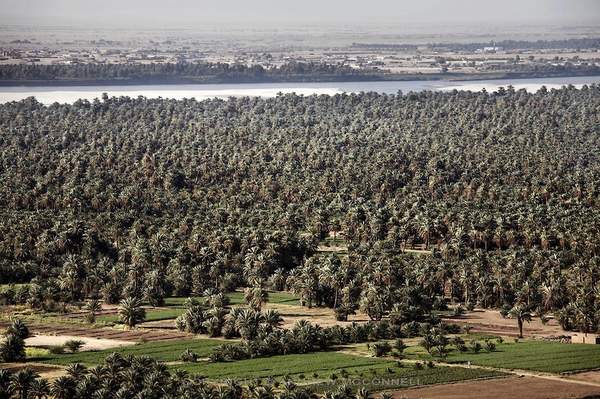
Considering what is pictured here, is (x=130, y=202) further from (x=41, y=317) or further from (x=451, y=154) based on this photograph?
(x=451, y=154)

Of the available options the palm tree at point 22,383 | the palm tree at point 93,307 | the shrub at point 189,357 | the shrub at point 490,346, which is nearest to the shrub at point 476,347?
the shrub at point 490,346

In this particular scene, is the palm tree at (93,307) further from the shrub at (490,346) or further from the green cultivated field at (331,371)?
the shrub at (490,346)

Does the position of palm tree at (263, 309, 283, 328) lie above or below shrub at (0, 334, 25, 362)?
above

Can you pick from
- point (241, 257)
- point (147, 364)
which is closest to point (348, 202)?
point (241, 257)

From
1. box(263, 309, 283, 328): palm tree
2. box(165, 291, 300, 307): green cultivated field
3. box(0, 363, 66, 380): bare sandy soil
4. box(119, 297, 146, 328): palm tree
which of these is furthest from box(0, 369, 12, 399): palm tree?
box(165, 291, 300, 307): green cultivated field

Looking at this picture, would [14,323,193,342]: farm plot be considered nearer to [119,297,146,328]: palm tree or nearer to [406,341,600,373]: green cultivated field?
[119,297,146,328]: palm tree

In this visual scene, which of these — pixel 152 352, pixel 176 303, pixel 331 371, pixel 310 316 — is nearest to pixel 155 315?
pixel 176 303
